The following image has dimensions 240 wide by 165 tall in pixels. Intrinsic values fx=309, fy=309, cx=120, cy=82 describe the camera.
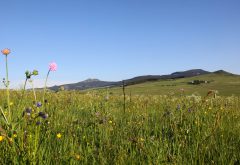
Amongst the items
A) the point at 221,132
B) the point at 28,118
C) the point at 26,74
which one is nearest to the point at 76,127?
the point at 28,118

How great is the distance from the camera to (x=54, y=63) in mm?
3740

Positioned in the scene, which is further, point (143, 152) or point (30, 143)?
point (143, 152)

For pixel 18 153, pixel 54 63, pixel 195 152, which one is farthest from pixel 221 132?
pixel 18 153

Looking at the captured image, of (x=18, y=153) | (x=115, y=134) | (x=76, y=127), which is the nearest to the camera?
(x=18, y=153)

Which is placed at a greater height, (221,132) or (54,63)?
(54,63)

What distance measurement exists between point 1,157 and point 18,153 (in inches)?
13.3

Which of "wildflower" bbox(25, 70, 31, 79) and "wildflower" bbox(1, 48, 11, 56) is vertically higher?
"wildflower" bbox(1, 48, 11, 56)

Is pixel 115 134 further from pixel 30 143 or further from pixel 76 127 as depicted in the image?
pixel 30 143

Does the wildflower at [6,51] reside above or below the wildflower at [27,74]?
above

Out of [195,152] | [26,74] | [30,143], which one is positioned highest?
[26,74]

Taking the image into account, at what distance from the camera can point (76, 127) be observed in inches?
206

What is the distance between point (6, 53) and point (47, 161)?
4.24 ft

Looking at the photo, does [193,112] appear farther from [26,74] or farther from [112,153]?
[26,74]

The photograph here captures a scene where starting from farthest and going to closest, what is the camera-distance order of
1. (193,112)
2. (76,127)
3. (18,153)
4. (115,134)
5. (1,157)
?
1. (193,112)
2. (76,127)
3. (115,134)
4. (1,157)
5. (18,153)
